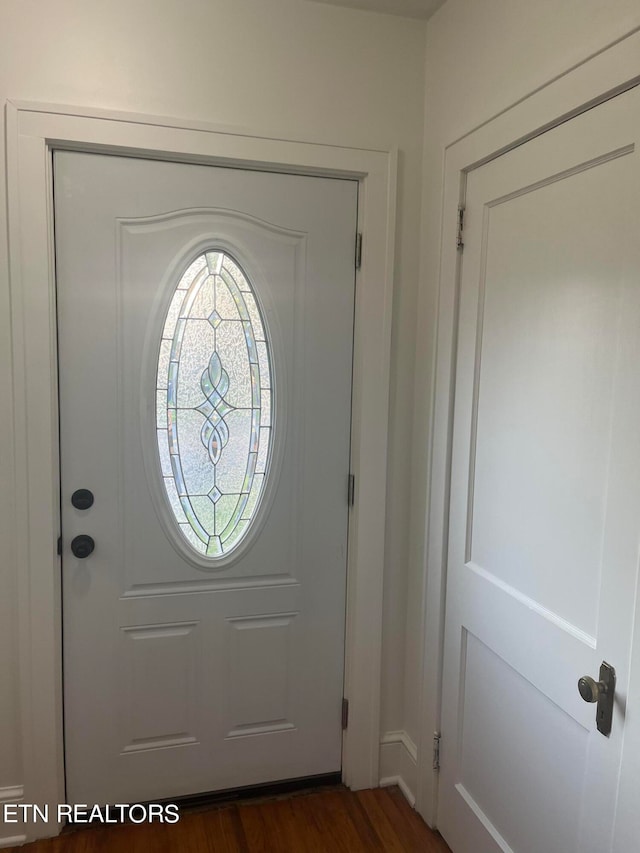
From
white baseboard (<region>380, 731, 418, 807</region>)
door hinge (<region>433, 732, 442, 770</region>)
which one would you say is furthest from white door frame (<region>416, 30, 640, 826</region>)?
white baseboard (<region>380, 731, 418, 807</region>)

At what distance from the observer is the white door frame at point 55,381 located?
172 centimetres

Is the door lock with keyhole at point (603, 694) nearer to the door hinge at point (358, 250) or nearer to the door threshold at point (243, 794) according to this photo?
the door threshold at point (243, 794)

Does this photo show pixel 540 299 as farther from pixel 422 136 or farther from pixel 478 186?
pixel 422 136

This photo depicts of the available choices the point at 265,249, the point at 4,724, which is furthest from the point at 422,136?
the point at 4,724

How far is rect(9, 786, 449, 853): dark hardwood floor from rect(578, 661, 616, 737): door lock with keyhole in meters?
0.96

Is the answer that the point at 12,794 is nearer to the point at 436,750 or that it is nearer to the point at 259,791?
the point at 259,791

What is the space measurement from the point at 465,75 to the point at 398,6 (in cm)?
35

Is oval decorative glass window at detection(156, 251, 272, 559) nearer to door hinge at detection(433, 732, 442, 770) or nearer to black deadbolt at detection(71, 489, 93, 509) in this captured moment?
black deadbolt at detection(71, 489, 93, 509)

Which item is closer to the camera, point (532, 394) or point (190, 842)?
point (532, 394)

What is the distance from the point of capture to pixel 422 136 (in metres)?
2.02

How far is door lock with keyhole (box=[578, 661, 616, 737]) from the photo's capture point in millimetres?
1234

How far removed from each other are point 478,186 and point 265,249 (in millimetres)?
662

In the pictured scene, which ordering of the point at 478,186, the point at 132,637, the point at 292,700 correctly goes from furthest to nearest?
the point at 292,700 → the point at 132,637 → the point at 478,186

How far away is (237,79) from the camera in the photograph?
1.84m
